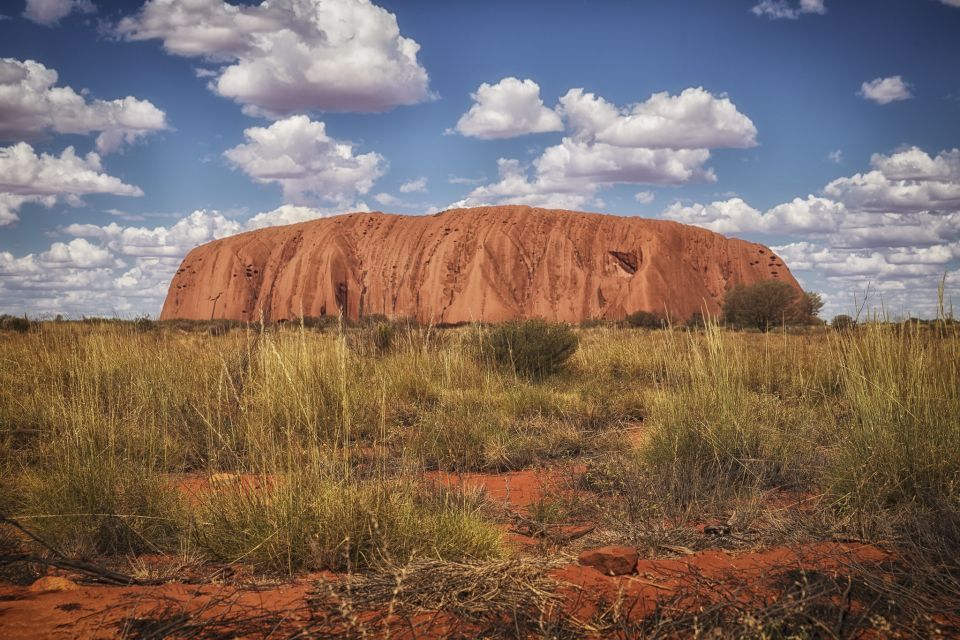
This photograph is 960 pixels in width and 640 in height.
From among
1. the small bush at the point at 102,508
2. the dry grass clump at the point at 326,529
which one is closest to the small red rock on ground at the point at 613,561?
the dry grass clump at the point at 326,529

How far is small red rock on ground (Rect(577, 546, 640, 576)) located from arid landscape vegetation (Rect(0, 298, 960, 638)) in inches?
0.6

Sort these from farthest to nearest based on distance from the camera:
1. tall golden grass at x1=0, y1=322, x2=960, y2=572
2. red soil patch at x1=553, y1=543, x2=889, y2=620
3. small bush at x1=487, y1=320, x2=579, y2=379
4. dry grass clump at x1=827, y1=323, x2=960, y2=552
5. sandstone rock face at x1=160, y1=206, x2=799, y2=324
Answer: sandstone rock face at x1=160, y1=206, x2=799, y2=324
small bush at x1=487, y1=320, x2=579, y2=379
dry grass clump at x1=827, y1=323, x2=960, y2=552
tall golden grass at x1=0, y1=322, x2=960, y2=572
red soil patch at x1=553, y1=543, x2=889, y2=620

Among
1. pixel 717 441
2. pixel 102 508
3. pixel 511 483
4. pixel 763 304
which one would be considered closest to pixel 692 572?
pixel 717 441

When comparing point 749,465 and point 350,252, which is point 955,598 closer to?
point 749,465

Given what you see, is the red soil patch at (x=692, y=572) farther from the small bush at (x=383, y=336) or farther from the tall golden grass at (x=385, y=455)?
the small bush at (x=383, y=336)

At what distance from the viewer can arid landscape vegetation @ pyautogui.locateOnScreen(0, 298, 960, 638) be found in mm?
2645

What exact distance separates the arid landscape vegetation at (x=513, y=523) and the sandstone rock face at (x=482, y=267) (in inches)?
2051

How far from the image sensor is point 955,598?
9.70ft

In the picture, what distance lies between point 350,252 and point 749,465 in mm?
68512

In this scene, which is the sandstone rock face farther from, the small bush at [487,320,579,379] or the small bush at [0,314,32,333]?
the small bush at [487,320,579,379]

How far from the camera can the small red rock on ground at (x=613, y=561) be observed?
3119mm

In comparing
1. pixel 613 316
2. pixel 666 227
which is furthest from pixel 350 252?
pixel 666 227

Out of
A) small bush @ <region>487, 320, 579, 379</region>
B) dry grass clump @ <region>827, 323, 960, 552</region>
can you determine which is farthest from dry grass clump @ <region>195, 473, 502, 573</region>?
small bush @ <region>487, 320, 579, 379</region>

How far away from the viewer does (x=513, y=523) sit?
452 cm
